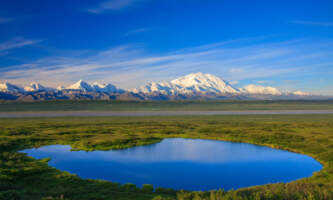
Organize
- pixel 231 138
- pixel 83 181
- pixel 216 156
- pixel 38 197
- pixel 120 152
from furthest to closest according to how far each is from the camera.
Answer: pixel 231 138, pixel 120 152, pixel 216 156, pixel 83 181, pixel 38 197

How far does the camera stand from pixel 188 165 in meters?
35.5

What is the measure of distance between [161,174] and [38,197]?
47.2 ft

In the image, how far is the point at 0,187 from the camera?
22.6 m

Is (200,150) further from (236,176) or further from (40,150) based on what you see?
(40,150)

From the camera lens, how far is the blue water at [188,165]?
28781 mm

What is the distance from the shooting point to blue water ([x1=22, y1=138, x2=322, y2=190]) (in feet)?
94.4

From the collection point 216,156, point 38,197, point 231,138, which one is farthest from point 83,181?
point 231,138

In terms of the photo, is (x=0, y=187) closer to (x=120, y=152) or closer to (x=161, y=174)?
(x=161, y=174)

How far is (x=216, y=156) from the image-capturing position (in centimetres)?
4100

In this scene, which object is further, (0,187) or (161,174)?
(161,174)

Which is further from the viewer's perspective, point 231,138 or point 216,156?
point 231,138

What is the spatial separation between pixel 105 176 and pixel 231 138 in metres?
35.1

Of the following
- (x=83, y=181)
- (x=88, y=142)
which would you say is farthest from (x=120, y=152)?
(x=83, y=181)

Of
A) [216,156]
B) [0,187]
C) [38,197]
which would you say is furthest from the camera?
[216,156]
